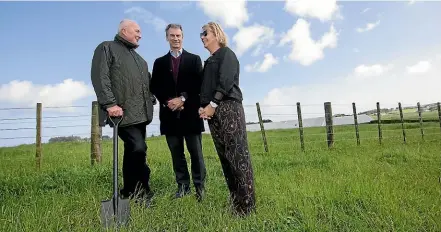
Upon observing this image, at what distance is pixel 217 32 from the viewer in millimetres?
3836

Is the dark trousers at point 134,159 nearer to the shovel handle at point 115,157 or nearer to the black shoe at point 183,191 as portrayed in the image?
the shovel handle at point 115,157

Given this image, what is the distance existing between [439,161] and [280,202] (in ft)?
17.7

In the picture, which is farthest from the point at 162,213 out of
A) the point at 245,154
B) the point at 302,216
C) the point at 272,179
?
the point at 272,179

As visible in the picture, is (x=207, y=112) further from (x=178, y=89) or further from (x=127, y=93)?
(x=127, y=93)

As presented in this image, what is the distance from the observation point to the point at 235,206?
3.92 m

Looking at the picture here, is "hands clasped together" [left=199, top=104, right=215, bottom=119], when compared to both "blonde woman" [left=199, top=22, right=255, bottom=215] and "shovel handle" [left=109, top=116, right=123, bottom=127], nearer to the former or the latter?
"blonde woman" [left=199, top=22, right=255, bottom=215]

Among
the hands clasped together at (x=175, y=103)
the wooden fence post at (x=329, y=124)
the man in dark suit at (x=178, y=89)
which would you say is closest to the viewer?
the hands clasped together at (x=175, y=103)

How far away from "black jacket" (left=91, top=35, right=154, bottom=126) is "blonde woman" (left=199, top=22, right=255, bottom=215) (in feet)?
2.52

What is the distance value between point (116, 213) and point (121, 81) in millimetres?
1383

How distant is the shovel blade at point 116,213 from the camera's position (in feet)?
11.8

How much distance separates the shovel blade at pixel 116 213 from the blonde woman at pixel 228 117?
1.08m

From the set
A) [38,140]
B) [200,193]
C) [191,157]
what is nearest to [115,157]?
[191,157]

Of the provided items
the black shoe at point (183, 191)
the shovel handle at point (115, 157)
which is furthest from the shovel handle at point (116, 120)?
the black shoe at point (183, 191)

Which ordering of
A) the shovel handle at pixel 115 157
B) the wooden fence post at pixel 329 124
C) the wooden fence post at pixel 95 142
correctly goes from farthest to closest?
the wooden fence post at pixel 329 124 < the wooden fence post at pixel 95 142 < the shovel handle at pixel 115 157
